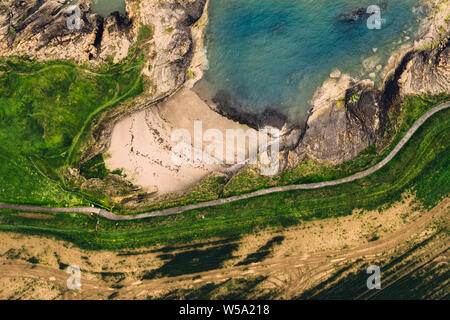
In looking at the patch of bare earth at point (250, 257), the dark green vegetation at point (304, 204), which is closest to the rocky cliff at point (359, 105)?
the dark green vegetation at point (304, 204)

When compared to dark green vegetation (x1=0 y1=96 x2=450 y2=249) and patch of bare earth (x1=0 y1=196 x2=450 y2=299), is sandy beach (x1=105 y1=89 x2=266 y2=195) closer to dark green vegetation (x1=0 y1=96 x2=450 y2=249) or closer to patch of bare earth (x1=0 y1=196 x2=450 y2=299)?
dark green vegetation (x1=0 y1=96 x2=450 y2=249)

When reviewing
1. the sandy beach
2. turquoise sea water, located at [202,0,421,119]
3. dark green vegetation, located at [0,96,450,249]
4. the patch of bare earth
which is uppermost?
turquoise sea water, located at [202,0,421,119]

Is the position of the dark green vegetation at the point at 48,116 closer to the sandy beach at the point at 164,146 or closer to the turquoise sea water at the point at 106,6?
the sandy beach at the point at 164,146

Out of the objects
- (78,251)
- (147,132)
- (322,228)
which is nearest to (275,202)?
(322,228)

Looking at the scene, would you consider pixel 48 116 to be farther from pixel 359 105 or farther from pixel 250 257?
pixel 359 105

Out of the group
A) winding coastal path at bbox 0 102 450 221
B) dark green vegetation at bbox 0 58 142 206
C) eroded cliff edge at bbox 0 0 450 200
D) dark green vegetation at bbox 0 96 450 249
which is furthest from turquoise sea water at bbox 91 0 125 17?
dark green vegetation at bbox 0 96 450 249
